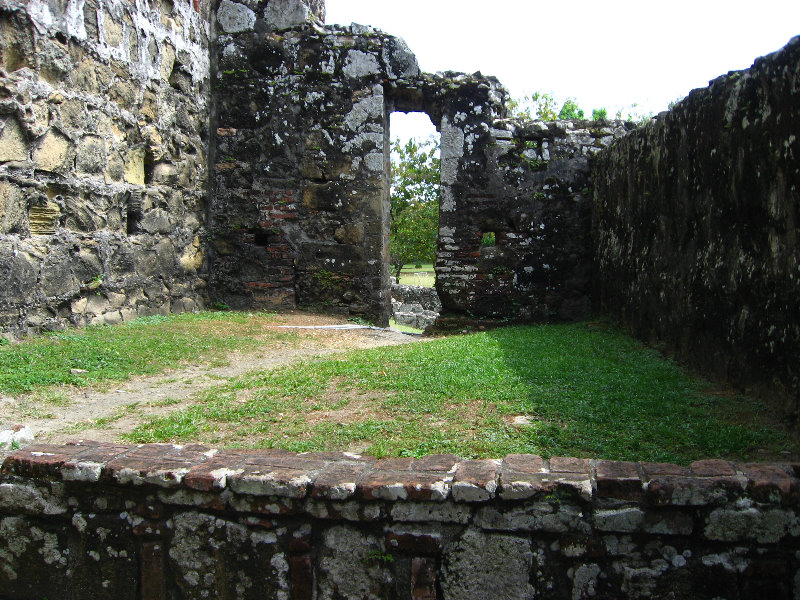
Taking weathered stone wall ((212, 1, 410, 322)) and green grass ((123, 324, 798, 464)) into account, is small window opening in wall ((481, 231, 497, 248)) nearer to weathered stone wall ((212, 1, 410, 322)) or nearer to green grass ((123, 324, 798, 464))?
weathered stone wall ((212, 1, 410, 322))

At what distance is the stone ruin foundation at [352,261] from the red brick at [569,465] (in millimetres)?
24

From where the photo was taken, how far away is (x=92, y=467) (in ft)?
8.33

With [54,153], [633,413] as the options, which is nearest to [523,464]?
[633,413]

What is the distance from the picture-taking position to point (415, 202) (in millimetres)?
19969

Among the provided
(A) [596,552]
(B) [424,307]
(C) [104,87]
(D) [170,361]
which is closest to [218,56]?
(C) [104,87]

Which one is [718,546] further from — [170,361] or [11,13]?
[11,13]

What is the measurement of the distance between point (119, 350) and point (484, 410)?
3.12m

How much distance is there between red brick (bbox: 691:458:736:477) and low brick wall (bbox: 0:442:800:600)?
10 millimetres

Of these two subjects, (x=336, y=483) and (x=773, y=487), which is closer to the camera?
(x=773, y=487)

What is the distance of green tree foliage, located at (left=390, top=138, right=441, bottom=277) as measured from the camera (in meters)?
19.4

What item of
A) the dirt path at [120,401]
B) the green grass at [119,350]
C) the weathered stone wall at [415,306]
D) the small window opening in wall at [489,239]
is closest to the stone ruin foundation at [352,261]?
the small window opening in wall at [489,239]

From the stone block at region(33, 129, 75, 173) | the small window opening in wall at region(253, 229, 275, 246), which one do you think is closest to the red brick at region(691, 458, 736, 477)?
the stone block at region(33, 129, 75, 173)

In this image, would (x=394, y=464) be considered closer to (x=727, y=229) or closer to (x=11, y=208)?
(x=727, y=229)

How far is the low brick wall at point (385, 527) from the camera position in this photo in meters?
2.14
